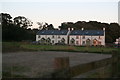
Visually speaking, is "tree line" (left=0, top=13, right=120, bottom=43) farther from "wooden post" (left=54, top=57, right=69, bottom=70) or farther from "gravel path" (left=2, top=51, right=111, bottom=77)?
"wooden post" (left=54, top=57, right=69, bottom=70)

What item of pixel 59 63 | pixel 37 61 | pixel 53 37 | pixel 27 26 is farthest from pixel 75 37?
pixel 59 63

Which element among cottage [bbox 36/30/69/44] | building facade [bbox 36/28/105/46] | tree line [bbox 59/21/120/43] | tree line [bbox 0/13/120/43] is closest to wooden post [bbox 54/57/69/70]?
tree line [bbox 0/13/120/43]

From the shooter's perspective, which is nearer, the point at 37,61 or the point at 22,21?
the point at 37,61

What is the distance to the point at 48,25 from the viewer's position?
9644cm

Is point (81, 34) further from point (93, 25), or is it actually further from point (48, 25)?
point (48, 25)

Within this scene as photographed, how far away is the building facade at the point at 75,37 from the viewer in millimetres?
66688

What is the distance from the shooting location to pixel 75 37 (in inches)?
2753

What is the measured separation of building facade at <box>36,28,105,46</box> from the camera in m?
66.7

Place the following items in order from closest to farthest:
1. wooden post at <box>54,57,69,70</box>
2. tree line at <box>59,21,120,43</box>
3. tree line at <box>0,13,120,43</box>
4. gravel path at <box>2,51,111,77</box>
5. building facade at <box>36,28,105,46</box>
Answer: wooden post at <box>54,57,69,70</box> < gravel path at <box>2,51,111,77</box> < tree line at <box>0,13,120,43</box> < building facade at <box>36,28,105,46</box> < tree line at <box>59,21,120,43</box>

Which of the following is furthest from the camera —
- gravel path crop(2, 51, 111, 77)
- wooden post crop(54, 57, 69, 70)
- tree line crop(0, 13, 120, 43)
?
tree line crop(0, 13, 120, 43)

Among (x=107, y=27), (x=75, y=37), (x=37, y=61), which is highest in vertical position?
(x=107, y=27)

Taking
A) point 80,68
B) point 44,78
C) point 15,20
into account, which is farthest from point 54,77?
point 15,20

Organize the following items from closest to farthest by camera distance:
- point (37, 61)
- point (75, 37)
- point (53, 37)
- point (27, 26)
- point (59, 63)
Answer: point (59, 63) → point (37, 61) → point (75, 37) → point (53, 37) → point (27, 26)

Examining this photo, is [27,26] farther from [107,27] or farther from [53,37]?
[107,27]
